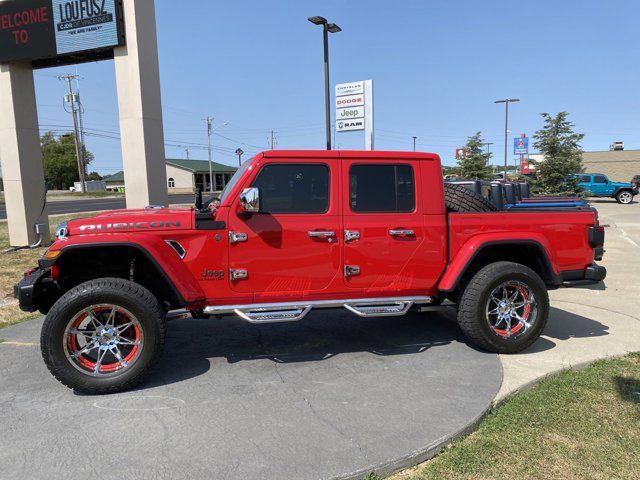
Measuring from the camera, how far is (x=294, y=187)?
13.8 feet

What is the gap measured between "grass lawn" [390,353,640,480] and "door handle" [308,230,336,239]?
168 centimetres

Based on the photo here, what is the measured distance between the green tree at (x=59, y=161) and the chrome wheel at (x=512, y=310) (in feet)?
319

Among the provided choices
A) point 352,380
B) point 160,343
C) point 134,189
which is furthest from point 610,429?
point 134,189

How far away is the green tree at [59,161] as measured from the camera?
87.4 meters

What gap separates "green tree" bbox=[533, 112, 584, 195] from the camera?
20.6 m

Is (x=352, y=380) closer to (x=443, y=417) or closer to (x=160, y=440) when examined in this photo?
(x=443, y=417)

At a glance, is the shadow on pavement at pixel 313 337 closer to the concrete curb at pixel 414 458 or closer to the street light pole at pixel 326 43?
the concrete curb at pixel 414 458

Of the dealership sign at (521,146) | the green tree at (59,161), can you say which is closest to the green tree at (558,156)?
the dealership sign at (521,146)

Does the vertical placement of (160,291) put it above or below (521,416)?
above

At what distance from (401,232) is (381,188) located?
45 cm

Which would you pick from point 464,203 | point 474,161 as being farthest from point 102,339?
point 474,161

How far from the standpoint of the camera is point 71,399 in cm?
370

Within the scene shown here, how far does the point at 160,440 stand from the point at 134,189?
6743 mm

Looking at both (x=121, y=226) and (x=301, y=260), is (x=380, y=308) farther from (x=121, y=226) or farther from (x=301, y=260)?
(x=121, y=226)
